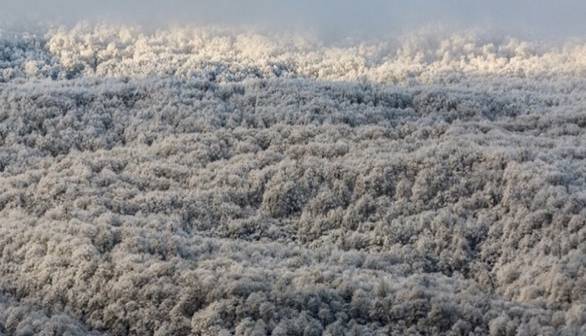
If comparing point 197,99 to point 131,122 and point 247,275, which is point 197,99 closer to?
point 131,122

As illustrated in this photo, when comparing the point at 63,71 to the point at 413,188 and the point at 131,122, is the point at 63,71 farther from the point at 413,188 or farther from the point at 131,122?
the point at 413,188

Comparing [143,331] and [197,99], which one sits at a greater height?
[197,99]

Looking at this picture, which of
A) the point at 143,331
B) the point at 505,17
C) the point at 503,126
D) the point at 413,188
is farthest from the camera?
the point at 505,17

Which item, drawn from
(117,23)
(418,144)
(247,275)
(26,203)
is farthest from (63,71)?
(247,275)

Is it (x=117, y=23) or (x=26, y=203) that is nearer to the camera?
(x=26, y=203)

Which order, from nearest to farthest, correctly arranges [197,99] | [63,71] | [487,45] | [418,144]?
[418,144] → [197,99] → [63,71] → [487,45]

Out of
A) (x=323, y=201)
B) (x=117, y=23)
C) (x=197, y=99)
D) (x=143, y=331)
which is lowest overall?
(x=143, y=331)
